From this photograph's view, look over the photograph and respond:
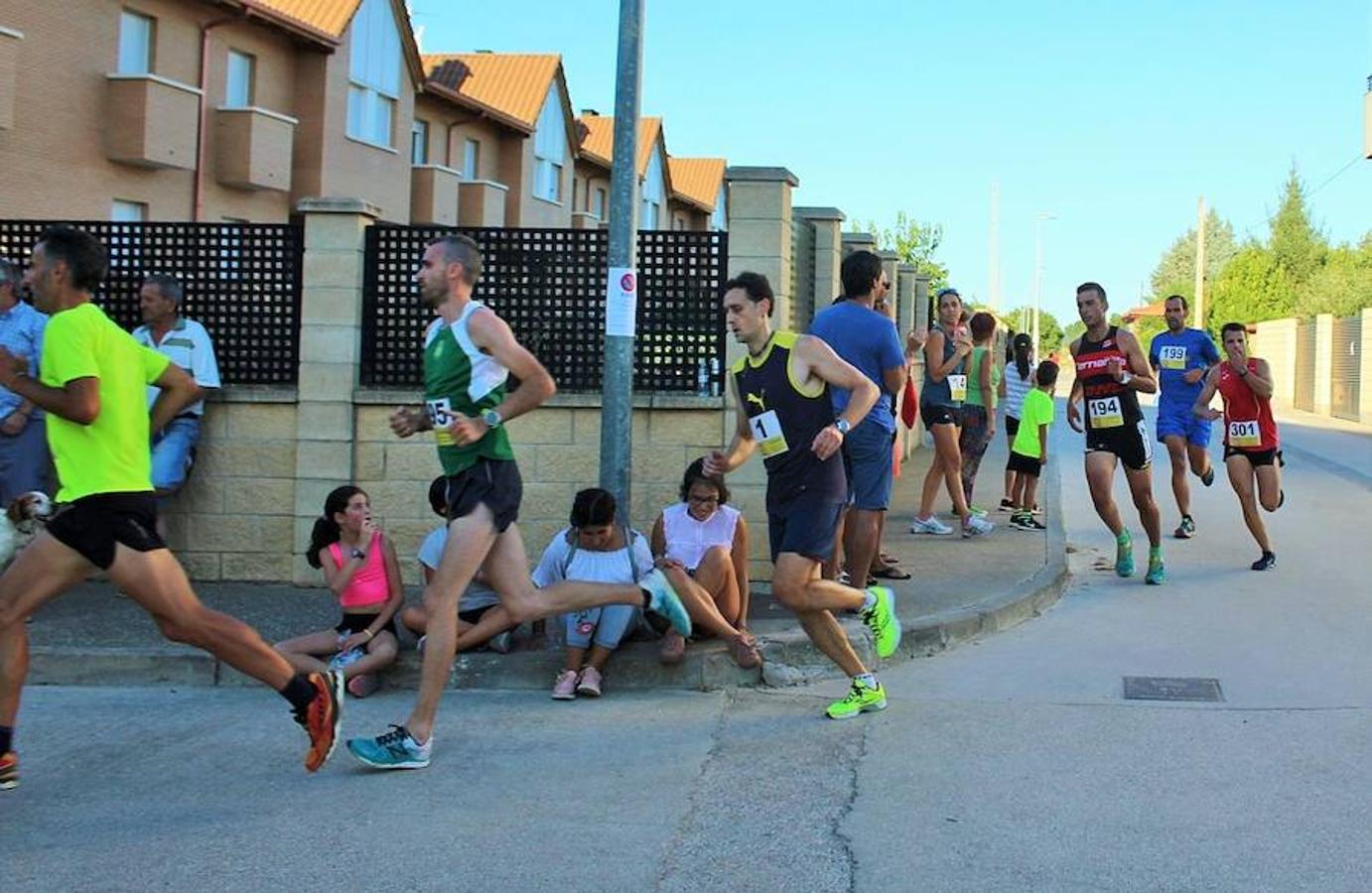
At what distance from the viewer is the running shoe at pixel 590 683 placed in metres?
7.06

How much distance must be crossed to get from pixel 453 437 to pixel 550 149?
31072 millimetres

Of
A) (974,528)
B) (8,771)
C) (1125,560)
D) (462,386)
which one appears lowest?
(8,771)

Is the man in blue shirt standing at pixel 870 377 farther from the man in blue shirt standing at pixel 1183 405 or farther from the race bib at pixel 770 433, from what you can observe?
the man in blue shirt standing at pixel 1183 405

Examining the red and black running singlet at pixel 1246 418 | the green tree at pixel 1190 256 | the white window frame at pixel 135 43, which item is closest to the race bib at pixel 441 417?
the red and black running singlet at pixel 1246 418

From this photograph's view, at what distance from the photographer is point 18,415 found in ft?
26.2

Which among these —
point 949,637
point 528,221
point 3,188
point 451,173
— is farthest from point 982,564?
point 528,221

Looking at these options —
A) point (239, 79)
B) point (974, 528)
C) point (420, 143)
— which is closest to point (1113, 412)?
point (974, 528)

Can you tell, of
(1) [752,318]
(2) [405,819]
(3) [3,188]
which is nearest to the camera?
(2) [405,819]

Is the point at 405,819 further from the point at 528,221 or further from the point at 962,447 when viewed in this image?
the point at 528,221

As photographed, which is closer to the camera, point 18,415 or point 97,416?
point 97,416

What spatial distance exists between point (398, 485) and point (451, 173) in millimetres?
20425

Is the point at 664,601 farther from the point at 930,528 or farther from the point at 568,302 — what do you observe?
the point at 930,528

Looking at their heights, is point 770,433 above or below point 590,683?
above

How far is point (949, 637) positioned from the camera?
26.6 ft
